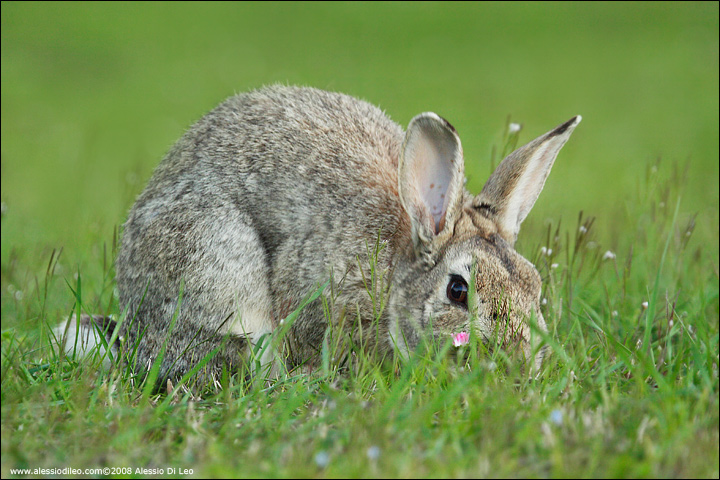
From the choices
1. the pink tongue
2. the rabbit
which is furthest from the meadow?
the rabbit

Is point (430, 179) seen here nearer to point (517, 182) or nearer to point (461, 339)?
point (517, 182)

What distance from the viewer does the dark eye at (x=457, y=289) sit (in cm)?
438

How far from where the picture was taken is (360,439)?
3.09 m

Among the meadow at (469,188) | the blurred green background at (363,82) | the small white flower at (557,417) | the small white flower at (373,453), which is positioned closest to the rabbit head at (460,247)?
the meadow at (469,188)

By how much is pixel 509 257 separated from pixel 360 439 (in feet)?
5.77

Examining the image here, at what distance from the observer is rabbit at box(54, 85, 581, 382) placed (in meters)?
4.60

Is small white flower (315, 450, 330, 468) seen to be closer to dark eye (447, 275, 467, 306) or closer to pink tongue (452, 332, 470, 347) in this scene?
pink tongue (452, 332, 470, 347)

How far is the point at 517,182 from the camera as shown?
191 inches

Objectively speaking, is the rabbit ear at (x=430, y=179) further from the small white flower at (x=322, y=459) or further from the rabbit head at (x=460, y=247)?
the small white flower at (x=322, y=459)

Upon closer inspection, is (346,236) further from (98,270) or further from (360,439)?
(98,270)

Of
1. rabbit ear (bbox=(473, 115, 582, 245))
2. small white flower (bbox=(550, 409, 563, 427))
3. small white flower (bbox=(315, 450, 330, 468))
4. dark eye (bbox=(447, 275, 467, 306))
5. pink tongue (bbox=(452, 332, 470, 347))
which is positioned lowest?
small white flower (bbox=(315, 450, 330, 468))

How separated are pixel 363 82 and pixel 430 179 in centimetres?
1284

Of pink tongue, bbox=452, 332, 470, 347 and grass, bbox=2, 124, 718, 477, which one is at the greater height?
pink tongue, bbox=452, 332, 470, 347

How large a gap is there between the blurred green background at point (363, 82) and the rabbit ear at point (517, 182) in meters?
1.96
